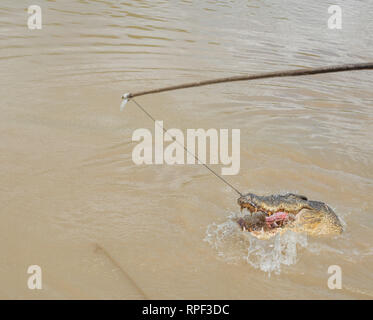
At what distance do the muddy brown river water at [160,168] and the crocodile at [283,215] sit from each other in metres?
0.11

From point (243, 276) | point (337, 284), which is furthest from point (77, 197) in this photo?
point (337, 284)

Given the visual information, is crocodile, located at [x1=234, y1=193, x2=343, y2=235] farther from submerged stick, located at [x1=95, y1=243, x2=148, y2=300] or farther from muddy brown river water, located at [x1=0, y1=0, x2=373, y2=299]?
submerged stick, located at [x1=95, y1=243, x2=148, y2=300]

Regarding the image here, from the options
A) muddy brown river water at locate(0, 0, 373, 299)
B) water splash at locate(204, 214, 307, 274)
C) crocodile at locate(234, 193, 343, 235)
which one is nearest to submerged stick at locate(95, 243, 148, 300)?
muddy brown river water at locate(0, 0, 373, 299)

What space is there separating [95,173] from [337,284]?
2.13 meters

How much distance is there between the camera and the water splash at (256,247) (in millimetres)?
2778

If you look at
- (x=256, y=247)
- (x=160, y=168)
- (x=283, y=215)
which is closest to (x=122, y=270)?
(x=256, y=247)

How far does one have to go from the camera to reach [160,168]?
12.6 feet

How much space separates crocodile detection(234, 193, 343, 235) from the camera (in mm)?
2725

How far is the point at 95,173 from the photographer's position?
360cm

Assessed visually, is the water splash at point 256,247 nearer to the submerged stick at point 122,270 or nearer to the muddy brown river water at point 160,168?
the muddy brown river water at point 160,168

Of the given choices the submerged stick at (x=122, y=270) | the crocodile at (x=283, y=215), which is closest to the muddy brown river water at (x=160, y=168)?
the submerged stick at (x=122, y=270)

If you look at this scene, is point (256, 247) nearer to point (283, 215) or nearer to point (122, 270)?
point (283, 215)

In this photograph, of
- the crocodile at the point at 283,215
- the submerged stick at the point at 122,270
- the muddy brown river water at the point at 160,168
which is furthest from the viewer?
the crocodile at the point at 283,215
